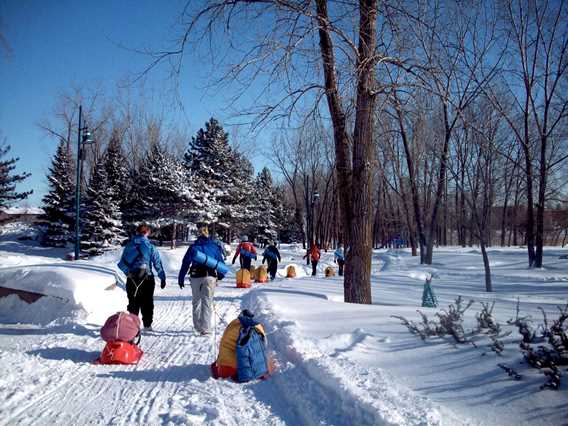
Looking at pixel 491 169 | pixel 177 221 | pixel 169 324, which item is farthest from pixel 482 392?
pixel 177 221

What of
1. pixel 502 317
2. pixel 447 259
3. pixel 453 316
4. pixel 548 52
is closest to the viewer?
pixel 453 316

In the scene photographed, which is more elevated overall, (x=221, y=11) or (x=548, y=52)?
(x=548, y=52)

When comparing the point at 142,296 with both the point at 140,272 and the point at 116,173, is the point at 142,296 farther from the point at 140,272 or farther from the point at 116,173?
the point at 116,173

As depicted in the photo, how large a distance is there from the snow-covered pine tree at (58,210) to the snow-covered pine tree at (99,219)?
2340mm

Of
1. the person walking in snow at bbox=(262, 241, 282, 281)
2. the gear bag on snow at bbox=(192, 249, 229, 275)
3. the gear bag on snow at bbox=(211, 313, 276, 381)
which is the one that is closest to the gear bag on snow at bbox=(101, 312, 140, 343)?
the gear bag on snow at bbox=(211, 313, 276, 381)

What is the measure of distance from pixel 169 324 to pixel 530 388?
5623 millimetres

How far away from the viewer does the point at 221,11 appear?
641 centimetres

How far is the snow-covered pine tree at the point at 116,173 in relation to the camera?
115 feet

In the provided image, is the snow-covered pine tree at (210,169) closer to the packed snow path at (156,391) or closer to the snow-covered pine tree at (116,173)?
the snow-covered pine tree at (116,173)

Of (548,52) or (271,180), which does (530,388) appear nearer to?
(548,52)

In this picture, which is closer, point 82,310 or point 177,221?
point 82,310

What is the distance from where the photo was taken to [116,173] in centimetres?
3547

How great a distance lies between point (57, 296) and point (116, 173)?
102 feet

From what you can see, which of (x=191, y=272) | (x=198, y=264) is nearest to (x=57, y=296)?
(x=191, y=272)
